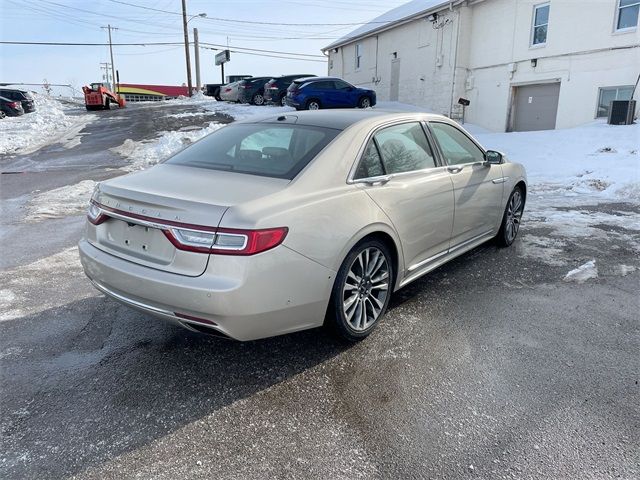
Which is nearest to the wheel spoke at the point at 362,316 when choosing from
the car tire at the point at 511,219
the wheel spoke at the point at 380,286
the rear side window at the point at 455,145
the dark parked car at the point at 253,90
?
the wheel spoke at the point at 380,286

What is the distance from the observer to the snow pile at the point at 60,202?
711 centimetres

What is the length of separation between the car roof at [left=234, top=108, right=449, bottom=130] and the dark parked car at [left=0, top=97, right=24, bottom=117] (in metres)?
26.6

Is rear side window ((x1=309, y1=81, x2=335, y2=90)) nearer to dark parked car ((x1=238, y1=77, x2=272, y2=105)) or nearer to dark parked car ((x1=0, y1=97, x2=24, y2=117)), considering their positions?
dark parked car ((x1=238, y1=77, x2=272, y2=105))

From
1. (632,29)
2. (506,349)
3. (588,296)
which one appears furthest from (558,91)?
(506,349)

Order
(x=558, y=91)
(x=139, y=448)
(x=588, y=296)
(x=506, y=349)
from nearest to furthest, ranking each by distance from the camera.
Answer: (x=139, y=448) < (x=506, y=349) < (x=588, y=296) < (x=558, y=91)

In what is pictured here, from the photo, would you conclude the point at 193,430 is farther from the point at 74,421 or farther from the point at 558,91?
the point at 558,91

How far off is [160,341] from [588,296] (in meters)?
3.60

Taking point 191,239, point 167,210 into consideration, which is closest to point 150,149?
point 167,210

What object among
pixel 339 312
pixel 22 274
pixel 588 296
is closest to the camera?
pixel 339 312

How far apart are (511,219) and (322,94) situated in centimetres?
1603

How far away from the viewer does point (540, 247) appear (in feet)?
18.5

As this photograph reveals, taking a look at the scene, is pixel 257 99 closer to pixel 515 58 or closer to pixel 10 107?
pixel 10 107

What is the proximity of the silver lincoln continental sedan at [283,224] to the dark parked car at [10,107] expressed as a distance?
2664 centimetres

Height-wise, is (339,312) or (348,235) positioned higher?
(348,235)
